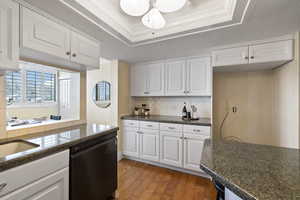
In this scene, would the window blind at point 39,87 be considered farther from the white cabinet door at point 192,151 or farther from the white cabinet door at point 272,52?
the white cabinet door at point 272,52

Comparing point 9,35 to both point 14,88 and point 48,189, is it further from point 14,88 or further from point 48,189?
point 14,88

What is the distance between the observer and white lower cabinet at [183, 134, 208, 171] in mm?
2365

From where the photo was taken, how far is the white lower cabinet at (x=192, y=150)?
2365mm

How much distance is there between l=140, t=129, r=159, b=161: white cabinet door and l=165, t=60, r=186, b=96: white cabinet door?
0.89 m

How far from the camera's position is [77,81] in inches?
84.9

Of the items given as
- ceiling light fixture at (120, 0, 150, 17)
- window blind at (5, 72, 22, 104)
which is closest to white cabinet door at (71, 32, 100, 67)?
ceiling light fixture at (120, 0, 150, 17)

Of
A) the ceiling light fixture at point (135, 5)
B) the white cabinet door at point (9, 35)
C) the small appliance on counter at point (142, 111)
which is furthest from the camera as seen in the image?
the small appliance on counter at point (142, 111)

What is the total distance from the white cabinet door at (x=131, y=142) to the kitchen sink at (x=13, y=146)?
1.88 metres

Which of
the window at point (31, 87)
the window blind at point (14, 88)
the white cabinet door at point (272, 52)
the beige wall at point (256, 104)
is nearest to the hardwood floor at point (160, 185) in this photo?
the beige wall at point (256, 104)

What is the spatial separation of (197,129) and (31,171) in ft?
6.97

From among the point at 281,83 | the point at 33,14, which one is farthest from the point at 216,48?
the point at 33,14

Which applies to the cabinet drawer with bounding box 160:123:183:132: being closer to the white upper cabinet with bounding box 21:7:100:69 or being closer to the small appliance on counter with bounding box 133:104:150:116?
the small appliance on counter with bounding box 133:104:150:116

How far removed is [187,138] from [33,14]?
2495 mm

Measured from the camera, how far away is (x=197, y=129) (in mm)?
2373
